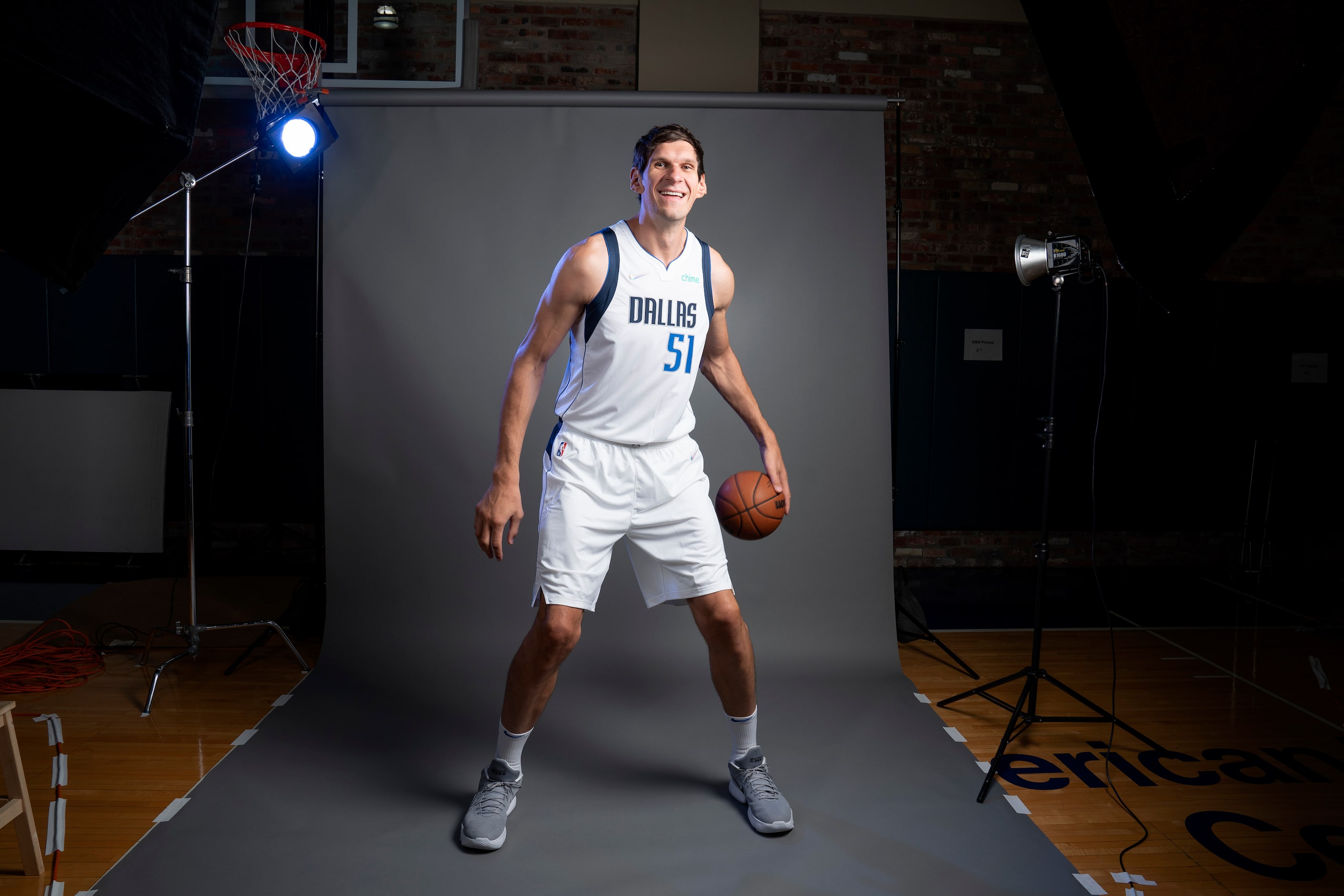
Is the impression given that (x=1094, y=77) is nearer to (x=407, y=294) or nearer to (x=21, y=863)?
(x=21, y=863)

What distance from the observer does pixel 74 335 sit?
4.63m

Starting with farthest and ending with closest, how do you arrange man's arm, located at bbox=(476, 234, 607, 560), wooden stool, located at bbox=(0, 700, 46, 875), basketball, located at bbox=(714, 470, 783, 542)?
1. basketball, located at bbox=(714, 470, 783, 542)
2. man's arm, located at bbox=(476, 234, 607, 560)
3. wooden stool, located at bbox=(0, 700, 46, 875)

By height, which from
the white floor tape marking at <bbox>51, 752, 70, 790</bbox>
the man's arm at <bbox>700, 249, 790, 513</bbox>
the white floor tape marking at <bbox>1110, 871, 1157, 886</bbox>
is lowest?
the white floor tape marking at <bbox>1110, 871, 1157, 886</bbox>

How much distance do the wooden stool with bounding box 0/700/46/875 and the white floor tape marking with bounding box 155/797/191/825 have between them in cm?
29

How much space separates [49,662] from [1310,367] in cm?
674

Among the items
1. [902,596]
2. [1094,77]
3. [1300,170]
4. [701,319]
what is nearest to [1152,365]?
[1300,170]

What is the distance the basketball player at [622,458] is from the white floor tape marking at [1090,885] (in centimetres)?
73

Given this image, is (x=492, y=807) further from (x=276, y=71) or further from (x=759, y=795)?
(x=276, y=71)

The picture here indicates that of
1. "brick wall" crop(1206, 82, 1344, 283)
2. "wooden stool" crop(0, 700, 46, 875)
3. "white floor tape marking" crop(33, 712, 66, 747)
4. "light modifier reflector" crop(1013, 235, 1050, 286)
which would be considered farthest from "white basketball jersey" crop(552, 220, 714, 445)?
"brick wall" crop(1206, 82, 1344, 283)

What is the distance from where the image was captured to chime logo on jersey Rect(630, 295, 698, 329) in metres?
2.29

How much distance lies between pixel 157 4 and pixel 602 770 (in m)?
2.51

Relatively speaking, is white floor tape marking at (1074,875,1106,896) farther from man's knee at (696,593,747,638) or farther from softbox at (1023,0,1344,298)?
softbox at (1023,0,1344,298)

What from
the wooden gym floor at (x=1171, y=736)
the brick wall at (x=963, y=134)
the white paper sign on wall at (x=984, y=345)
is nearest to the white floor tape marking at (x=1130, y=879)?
the wooden gym floor at (x=1171, y=736)

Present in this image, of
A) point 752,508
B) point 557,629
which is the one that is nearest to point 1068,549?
point 752,508
